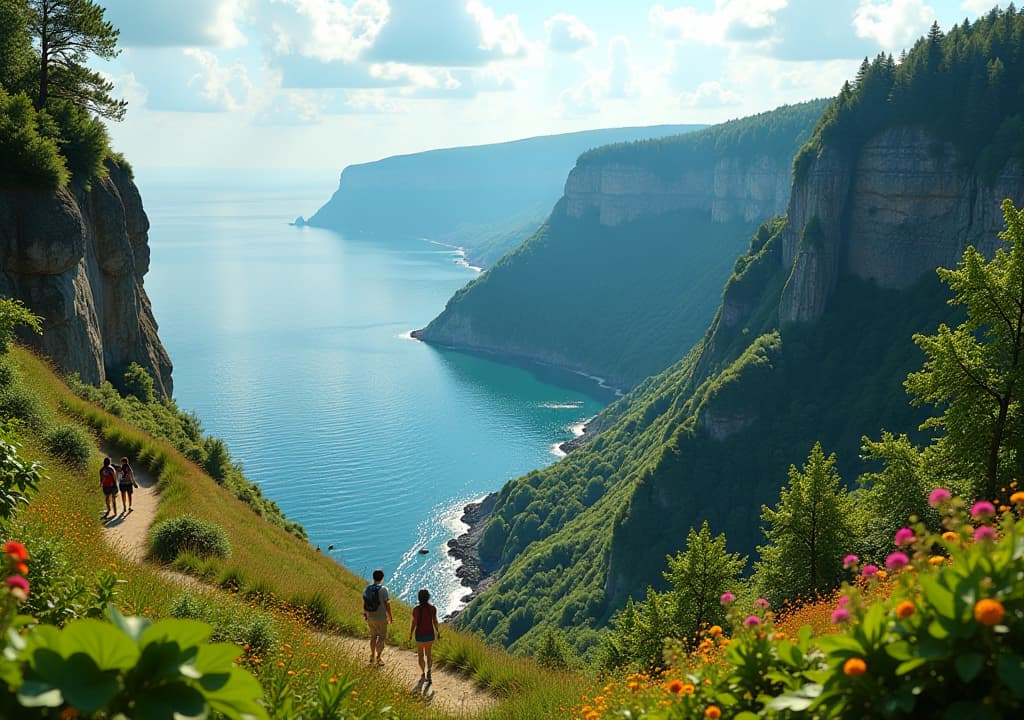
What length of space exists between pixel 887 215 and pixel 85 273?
61.8 meters

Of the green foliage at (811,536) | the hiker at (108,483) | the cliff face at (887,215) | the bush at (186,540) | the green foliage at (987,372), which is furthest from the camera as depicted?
the cliff face at (887,215)

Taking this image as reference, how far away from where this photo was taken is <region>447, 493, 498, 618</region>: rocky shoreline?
82.8m

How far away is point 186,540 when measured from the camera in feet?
61.1

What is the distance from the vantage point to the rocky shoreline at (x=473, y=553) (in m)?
82.8

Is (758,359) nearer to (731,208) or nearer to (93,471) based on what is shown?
(93,471)

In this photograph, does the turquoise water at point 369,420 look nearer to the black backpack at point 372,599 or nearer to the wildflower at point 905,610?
the black backpack at point 372,599

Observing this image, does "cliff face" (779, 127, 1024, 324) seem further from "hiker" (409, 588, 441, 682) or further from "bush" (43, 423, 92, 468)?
"bush" (43, 423, 92, 468)

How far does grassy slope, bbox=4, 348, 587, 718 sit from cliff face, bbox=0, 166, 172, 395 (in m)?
3.67

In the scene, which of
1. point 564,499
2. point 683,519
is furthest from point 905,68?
point 564,499

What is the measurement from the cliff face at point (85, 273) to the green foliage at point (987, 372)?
87.4 ft

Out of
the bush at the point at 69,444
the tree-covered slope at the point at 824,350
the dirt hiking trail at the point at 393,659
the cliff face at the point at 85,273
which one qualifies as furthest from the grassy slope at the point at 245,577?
the tree-covered slope at the point at 824,350

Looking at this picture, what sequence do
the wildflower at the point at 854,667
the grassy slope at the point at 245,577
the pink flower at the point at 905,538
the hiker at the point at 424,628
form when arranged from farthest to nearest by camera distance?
the hiker at the point at 424,628
the grassy slope at the point at 245,577
the pink flower at the point at 905,538
the wildflower at the point at 854,667

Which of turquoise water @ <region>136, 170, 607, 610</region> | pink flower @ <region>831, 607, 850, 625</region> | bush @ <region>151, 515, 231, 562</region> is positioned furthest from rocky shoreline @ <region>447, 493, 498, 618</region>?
pink flower @ <region>831, 607, 850, 625</region>

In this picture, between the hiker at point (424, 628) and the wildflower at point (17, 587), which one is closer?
the wildflower at point (17, 587)
